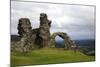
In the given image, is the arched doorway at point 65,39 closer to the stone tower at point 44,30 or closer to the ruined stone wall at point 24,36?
the stone tower at point 44,30

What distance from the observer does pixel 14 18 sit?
2758mm

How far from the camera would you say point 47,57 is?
2.92 meters

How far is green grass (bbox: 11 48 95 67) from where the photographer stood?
277cm

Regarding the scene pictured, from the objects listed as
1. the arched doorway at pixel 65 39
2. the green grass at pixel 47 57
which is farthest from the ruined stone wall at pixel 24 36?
the arched doorway at pixel 65 39

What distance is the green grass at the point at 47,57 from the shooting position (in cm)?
277

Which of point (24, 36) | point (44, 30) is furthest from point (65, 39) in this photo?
point (24, 36)

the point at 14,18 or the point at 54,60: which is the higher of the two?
the point at 14,18

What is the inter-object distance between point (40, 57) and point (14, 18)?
63 cm

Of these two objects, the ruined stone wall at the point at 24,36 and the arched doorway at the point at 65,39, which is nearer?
the ruined stone wall at the point at 24,36

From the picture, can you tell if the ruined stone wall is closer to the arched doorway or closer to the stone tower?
the stone tower

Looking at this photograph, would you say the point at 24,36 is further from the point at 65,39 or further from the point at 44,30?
the point at 65,39

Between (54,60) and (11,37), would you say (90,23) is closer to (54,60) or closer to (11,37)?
(54,60)

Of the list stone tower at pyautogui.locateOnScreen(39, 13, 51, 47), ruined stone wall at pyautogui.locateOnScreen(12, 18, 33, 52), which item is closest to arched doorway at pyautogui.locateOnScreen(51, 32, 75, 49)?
stone tower at pyautogui.locateOnScreen(39, 13, 51, 47)

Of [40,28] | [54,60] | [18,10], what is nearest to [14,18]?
[18,10]
